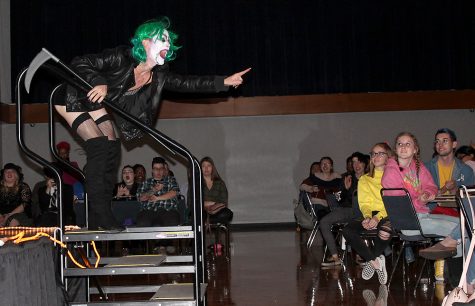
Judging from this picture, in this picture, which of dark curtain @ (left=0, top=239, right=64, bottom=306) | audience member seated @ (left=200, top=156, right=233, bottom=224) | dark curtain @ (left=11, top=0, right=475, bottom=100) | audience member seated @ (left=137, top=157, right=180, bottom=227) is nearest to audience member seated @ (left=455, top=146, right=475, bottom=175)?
audience member seated @ (left=200, top=156, right=233, bottom=224)

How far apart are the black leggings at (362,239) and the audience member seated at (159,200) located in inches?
87.8

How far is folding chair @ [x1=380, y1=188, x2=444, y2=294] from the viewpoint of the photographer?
583cm

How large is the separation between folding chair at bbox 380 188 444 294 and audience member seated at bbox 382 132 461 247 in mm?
58

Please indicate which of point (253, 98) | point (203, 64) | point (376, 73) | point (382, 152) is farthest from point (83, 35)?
point (382, 152)

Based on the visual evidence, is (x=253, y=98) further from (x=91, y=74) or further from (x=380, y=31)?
(x=91, y=74)

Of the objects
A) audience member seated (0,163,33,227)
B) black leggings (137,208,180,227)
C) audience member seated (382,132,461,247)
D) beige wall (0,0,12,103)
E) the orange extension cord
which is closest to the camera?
the orange extension cord

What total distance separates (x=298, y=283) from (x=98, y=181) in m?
2.85

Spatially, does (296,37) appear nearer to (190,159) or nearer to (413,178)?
(413,178)

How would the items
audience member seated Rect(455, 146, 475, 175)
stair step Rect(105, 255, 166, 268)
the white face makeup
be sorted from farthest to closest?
1. audience member seated Rect(455, 146, 475, 175)
2. the white face makeup
3. stair step Rect(105, 255, 166, 268)

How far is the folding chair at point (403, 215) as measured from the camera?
19.1ft

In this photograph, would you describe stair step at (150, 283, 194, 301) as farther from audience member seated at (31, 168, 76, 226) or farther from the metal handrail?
audience member seated at (31, 168, 76, 226)

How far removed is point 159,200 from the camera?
863cm

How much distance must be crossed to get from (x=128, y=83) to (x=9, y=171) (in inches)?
204

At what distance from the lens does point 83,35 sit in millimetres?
13672
